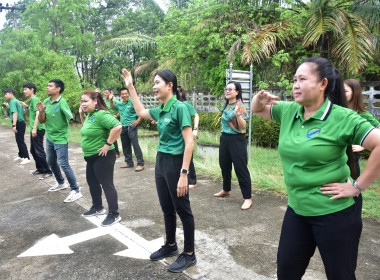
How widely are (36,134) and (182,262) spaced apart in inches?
184

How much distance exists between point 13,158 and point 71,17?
18.2 metres

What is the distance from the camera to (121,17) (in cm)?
2606

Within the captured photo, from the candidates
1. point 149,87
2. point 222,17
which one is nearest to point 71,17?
point 149,87

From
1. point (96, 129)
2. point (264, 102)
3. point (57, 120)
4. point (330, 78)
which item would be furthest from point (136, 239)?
point (330, 78)

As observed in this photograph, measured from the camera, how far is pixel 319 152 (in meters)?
1.72

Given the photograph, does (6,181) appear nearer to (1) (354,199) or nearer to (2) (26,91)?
(2) (26,91)

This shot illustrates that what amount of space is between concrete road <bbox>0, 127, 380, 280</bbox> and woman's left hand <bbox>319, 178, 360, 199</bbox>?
1.29 meters

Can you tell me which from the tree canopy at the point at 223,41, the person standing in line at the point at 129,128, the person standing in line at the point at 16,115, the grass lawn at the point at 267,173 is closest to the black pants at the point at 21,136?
the person standing in line at the point at 16,115

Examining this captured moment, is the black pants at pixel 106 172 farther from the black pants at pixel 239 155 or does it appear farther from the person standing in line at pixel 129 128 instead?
the person standing in line at pixel 129 128

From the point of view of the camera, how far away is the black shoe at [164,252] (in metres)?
3.03

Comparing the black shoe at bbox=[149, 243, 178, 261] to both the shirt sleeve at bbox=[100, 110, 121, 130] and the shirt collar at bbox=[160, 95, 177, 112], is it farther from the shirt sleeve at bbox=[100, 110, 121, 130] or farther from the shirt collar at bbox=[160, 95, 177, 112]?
the shirt sleeve at bbox=[100, 110, 121, 130]

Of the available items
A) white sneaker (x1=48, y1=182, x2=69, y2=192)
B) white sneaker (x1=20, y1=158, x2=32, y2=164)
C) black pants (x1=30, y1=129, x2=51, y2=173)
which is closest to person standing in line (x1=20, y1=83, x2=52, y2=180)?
black pants (x1=30, y1=129, x2=51, y2=173)

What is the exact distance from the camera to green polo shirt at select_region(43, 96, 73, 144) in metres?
4.95

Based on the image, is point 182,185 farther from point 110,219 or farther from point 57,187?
point 57,187
